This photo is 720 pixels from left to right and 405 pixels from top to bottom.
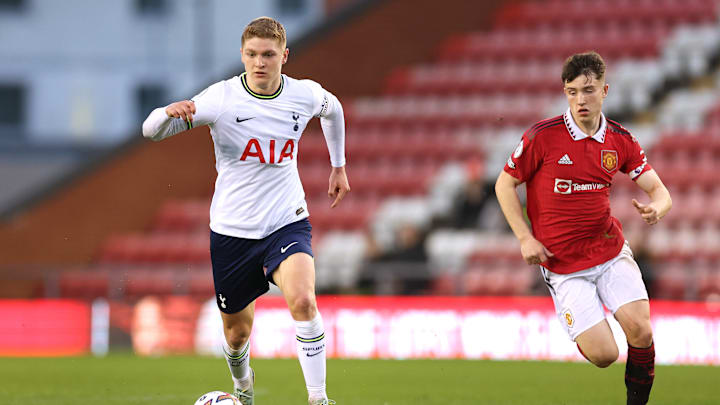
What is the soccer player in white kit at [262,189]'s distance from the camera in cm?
599

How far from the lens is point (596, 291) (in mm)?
6305

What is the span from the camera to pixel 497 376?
10148 mm

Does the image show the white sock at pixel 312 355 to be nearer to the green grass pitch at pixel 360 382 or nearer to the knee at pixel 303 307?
the knee at pixel 303 307

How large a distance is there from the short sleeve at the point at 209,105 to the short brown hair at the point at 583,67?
177 cm

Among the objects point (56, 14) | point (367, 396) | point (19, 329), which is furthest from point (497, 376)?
point (56, 14)

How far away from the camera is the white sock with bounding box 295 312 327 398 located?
19.6ft

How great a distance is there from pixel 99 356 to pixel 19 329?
1.39 m

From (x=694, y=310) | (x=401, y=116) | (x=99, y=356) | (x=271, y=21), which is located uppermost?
(x=271, y=21)

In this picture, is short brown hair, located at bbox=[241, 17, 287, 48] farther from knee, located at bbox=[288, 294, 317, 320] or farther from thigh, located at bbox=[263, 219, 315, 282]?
knee, located at bbox=[288, 294, 317, 320]

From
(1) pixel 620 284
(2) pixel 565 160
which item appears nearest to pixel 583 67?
(2) pixel 565 160

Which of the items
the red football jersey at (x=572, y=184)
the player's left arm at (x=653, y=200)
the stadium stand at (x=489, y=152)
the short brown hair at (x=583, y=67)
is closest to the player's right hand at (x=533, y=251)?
the red football jersey at (x=572, y=184)

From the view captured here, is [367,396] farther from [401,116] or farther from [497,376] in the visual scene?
[401,116]

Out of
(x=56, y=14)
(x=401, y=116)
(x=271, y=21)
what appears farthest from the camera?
(x=56, y=14)

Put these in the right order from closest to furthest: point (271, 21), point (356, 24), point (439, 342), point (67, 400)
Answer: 1. point (271, 21)
2. point (67, 400)
3. point (439, 342)
4. point (356, 24)
